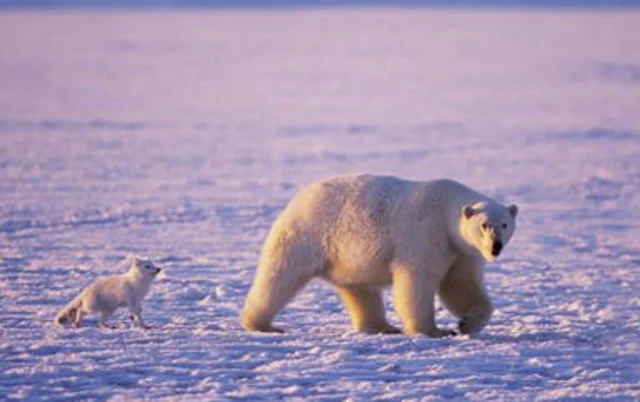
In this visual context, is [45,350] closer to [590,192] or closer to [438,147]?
[590,192]

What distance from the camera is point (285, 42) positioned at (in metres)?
55.2

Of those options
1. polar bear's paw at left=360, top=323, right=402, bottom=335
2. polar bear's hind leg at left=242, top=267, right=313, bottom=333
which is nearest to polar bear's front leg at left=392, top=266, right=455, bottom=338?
polar bear's paw at left=360, top=323, right=402, bottom=335

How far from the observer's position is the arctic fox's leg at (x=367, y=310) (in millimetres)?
7477

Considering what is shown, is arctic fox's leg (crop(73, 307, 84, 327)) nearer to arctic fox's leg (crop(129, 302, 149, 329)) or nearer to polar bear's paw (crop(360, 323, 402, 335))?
arctic fox's leg (crop(129, 302, 149, 329))

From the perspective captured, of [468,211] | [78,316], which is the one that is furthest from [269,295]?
[468,211]

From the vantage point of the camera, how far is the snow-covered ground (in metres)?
6.05

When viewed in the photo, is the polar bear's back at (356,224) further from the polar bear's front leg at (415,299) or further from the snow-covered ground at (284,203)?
the snow-covered ground at (284,203)

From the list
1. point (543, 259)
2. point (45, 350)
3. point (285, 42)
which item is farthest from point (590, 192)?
point (285, 42)

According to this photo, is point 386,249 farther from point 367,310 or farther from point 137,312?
point 137,312

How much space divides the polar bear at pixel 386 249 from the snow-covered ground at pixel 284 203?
255 millimetres

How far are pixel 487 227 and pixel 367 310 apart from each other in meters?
1.19

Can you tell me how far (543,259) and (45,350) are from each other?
5267 mm

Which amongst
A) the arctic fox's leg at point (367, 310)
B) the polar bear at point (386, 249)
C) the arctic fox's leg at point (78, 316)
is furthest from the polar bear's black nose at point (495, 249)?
the arctic fox's leg at point (78, 316)

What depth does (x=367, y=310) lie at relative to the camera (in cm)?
750
